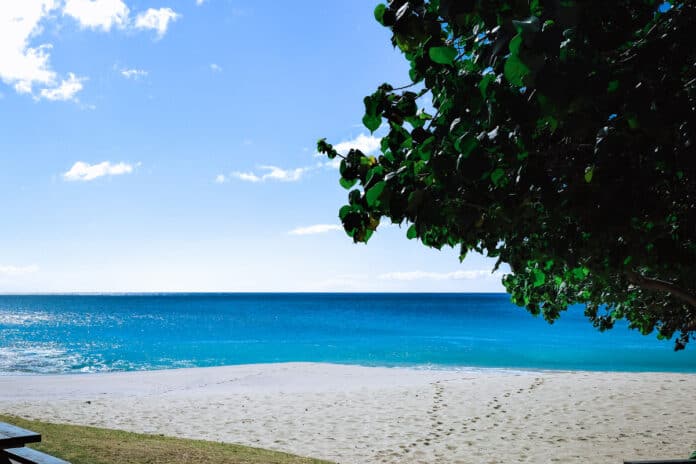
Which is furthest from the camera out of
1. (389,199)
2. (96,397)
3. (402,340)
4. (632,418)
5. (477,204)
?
(402,340)

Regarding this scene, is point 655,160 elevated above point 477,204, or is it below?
above

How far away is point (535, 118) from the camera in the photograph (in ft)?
9.00

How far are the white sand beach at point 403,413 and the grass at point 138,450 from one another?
70.8 inches

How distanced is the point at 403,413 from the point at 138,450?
815 cm

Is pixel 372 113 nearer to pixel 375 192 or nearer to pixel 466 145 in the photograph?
pixel 375 192

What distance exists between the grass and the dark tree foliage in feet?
21.0

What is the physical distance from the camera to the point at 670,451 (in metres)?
11.6

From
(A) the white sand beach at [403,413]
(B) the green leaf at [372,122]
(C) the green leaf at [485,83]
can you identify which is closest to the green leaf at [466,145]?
(C) the green leaf at [485,83]

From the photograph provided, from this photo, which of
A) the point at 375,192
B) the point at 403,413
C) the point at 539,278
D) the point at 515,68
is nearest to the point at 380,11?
the point at 375,192

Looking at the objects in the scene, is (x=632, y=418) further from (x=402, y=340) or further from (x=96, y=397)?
(x=402, y=340)

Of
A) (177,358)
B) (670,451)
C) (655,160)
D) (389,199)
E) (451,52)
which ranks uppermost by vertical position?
(451,52)

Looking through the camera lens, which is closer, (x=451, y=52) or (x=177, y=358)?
(x=451, y=52)

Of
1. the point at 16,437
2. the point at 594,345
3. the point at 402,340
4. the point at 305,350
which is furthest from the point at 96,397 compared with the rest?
the point at 594,345

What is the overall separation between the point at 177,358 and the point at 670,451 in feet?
116
